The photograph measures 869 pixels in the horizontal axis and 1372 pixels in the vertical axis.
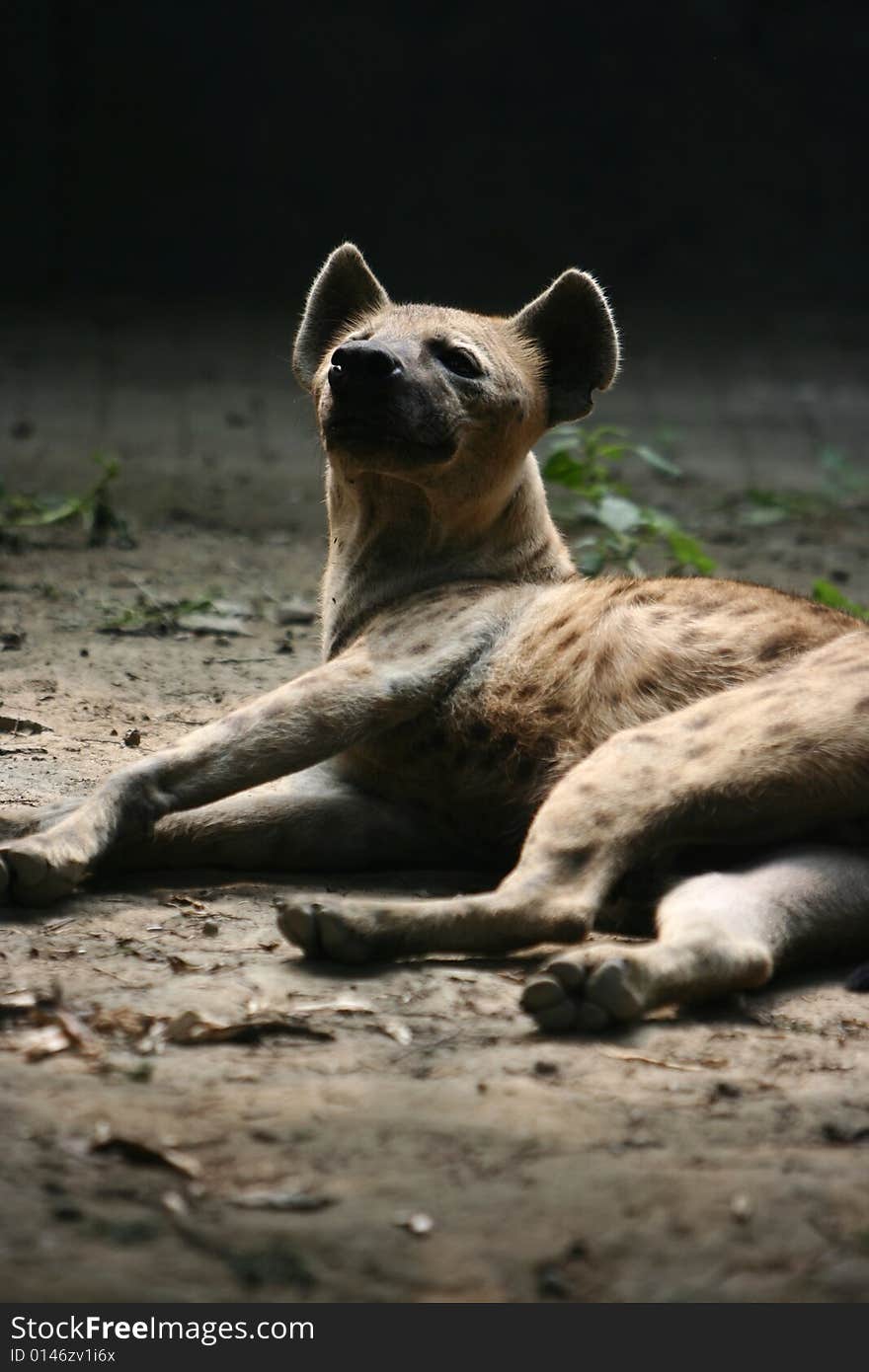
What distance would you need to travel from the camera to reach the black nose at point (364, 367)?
3.72 m

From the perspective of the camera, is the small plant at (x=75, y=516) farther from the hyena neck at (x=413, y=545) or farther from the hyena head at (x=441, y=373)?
the hyena neck at (x=413, y=545)

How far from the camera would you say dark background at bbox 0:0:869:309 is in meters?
11.6

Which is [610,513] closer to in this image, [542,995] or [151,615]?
[151,615]

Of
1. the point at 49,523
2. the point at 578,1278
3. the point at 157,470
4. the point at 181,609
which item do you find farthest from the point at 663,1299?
the point at 157,470

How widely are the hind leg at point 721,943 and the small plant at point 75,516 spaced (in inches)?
175

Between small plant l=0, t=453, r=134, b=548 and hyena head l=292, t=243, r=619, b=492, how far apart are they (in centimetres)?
277

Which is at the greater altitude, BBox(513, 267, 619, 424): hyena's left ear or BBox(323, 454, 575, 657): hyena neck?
BBox(513, 267, 619, 424): hyena's left ear

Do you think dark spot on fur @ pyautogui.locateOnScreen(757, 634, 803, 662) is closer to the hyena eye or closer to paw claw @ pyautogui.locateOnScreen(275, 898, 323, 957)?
the hyena eye

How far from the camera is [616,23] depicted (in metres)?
12.3

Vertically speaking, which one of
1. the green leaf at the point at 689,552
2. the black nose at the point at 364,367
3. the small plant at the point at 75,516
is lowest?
the small plant at the point at 75,516

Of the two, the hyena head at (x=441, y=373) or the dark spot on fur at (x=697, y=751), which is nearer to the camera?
the dark spot on fur at (x=697, y=751)

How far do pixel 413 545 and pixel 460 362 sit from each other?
17.1 inches

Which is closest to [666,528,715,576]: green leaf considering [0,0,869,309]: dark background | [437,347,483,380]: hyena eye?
[437,347,483,380]: hyena eye

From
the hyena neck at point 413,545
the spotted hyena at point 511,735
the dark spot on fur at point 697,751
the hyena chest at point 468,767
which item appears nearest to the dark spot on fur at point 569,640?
the spotted hyena at point 511,735
